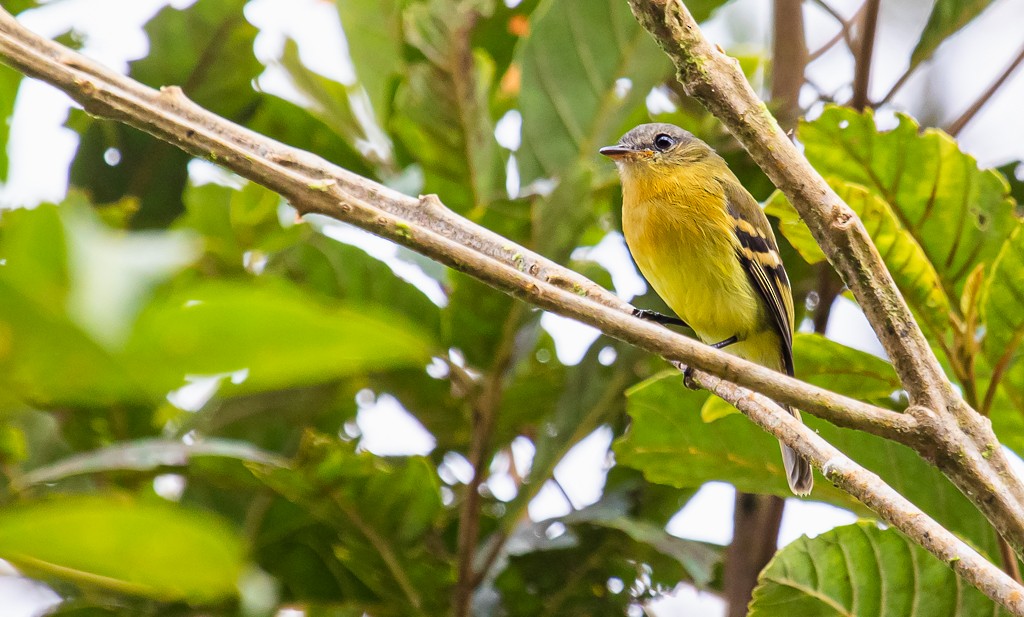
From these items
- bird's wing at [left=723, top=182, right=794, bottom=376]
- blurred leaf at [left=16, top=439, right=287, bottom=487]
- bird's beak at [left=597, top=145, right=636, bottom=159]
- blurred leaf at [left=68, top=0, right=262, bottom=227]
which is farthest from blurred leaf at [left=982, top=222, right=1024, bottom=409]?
blurred leaf at [left=68, top=0, right=262, bottom=227]

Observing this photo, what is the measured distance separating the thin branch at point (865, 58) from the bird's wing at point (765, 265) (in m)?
0.38

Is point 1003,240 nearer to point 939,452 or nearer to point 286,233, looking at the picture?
point 939,452

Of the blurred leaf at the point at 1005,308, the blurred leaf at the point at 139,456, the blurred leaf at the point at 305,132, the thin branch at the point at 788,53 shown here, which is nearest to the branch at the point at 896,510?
the blurred leaf at the point at 1005,308

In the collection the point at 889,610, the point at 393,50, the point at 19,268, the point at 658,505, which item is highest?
the point at 393,50

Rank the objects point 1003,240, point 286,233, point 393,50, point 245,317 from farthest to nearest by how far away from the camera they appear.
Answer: point 393,50, point 286,233, point 1003,240, point 245,317

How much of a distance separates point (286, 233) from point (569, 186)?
0.86 metres

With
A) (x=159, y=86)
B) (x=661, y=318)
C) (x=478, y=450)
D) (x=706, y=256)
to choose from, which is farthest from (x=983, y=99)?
(x=159, y=86)

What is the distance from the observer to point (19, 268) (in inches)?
18.6

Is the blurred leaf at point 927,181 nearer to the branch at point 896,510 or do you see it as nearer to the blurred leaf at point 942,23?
the blurred leaf at point 942,23

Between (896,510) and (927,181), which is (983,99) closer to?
(927,181)

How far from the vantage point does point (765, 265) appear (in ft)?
8.67

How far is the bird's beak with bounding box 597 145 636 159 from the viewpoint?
2.72 metres

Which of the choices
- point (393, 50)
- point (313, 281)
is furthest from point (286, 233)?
point (393, 50)

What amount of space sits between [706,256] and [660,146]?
428 millimetres
